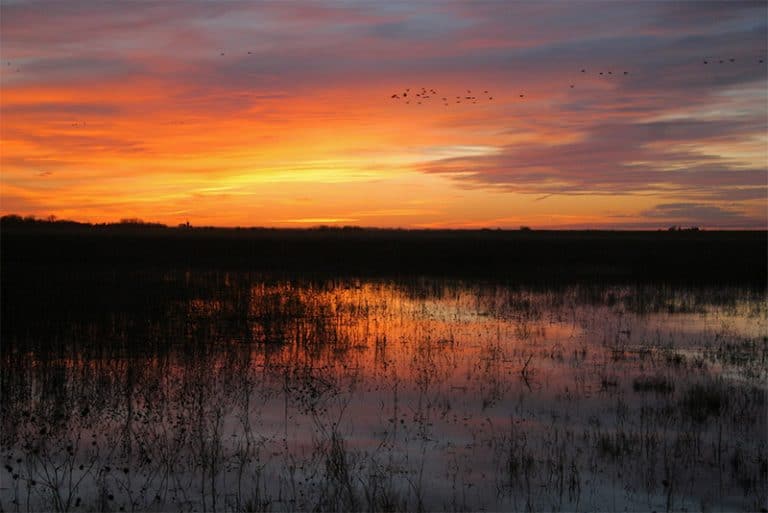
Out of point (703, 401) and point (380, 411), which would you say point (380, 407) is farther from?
point (703, 401)

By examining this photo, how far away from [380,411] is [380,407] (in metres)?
0.23

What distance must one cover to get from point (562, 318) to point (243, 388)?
11994mm

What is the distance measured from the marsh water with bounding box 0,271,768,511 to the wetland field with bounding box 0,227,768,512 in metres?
0.04

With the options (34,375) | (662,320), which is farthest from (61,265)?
(662,320)

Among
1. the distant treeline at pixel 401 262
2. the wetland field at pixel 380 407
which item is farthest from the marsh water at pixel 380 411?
the distant treeline at pixel 401 262

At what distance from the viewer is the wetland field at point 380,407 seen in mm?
8414

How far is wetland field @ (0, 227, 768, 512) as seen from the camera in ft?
27.6

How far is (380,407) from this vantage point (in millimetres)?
11867

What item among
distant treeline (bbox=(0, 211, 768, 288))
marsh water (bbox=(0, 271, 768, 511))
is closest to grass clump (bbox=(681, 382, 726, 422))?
marsh water (bbox=(0, 271, 768, 511))

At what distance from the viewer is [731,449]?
976 centimetres

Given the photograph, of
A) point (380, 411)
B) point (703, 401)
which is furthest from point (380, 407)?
point (703, 401)

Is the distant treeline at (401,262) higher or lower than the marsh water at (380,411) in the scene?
higher

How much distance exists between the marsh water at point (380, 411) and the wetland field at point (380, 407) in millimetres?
44

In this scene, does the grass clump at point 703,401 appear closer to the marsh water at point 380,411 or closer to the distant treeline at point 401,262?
the marsh water at point 380,411
